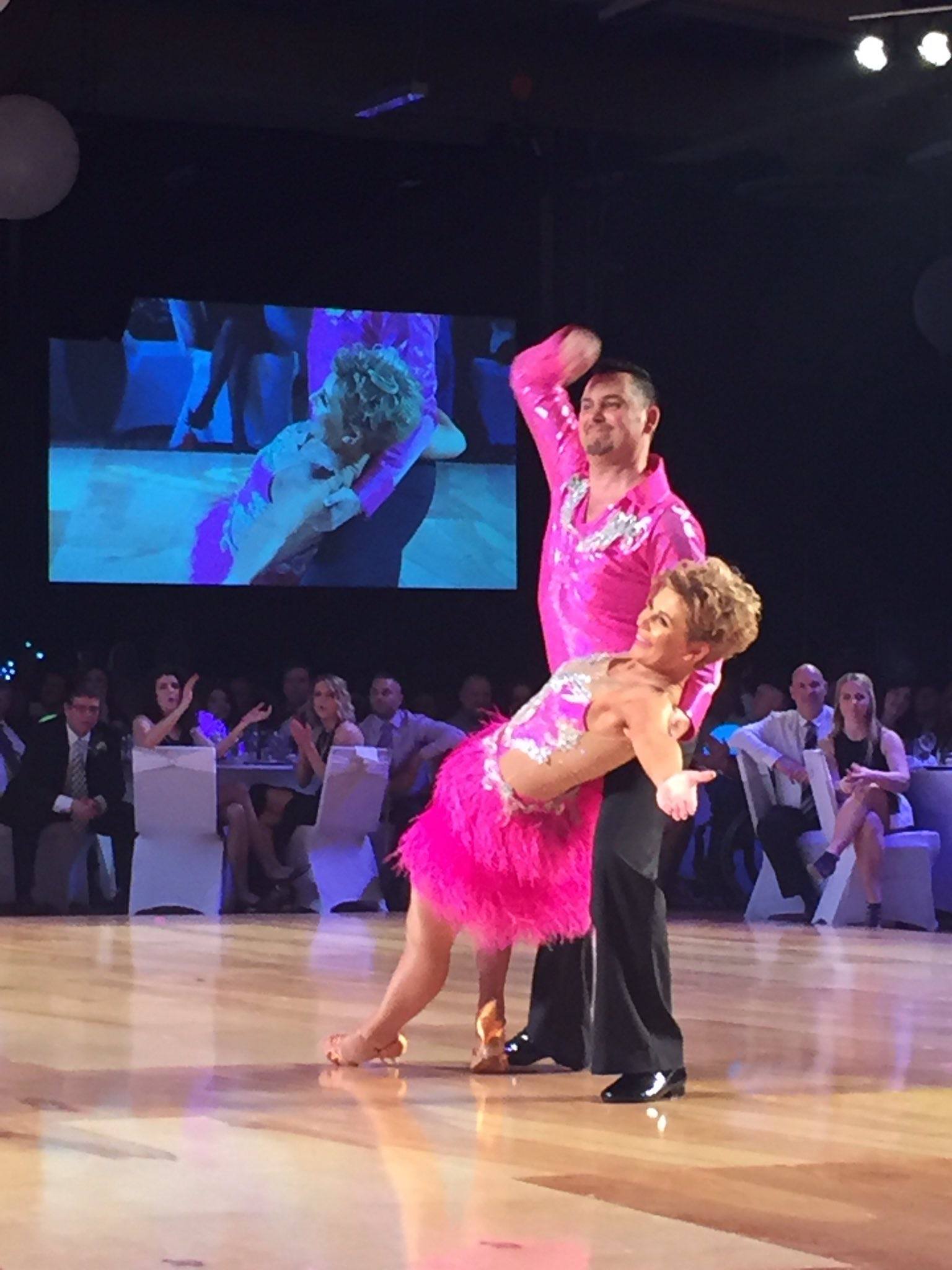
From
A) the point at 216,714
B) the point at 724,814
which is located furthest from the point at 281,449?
the point at 724,814

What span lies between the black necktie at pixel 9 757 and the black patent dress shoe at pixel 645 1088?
19.8ft

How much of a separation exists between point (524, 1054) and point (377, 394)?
841cm

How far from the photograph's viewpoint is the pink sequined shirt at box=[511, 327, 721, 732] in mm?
3713

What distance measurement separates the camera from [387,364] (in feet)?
40.0

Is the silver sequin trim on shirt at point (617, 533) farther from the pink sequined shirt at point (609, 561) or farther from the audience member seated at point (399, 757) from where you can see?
the audience member seated at point (399, 757)

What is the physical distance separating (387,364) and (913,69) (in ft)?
10.6

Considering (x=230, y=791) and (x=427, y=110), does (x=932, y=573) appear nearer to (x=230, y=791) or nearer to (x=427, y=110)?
(x=427, y=110)

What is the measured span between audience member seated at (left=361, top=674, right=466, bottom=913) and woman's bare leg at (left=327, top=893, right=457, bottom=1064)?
17.6ft

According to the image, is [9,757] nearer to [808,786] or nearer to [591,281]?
[808,786]

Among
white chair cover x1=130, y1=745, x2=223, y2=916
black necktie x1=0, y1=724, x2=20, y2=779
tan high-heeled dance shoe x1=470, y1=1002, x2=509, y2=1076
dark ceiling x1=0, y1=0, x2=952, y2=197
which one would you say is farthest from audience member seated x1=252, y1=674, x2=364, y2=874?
tan high-heeled dance shoe x1=470, y1=1002, x2=509, y2=1076

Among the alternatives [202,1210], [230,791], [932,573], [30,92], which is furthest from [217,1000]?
[932,573]

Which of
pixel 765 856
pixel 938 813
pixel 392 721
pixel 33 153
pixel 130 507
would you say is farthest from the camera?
pixel 130 507

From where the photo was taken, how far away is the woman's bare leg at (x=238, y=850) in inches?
360

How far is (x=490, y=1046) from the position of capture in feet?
12.8
